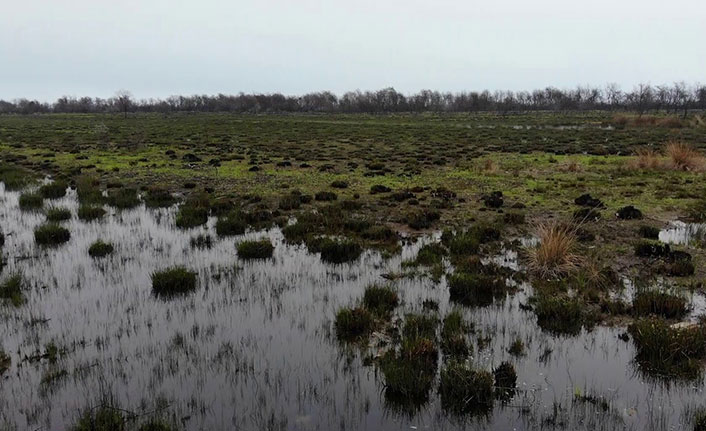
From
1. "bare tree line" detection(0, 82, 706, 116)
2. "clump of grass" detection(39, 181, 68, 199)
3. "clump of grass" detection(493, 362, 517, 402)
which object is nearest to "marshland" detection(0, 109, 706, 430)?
"clump of grass" detection(493, 362, 517, 402)

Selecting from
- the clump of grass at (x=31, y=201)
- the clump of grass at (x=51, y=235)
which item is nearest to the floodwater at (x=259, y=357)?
the clump of grass at (x=51, y=235)

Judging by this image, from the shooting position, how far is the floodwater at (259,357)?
5.21 meters

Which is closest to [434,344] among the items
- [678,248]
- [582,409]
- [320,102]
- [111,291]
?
[582,409]

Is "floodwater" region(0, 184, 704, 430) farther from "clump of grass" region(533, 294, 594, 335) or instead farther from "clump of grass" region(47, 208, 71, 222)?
"clump of grass" region(47, 208, 71, 222)

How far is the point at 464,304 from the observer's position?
8195 mm

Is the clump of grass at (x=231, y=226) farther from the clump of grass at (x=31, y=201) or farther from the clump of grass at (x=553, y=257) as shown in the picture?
the clump of grass at (x=553, y=257)

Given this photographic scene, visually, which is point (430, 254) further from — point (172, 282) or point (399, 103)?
point (399, 103)

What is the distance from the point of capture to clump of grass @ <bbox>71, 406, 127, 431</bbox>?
4.82m

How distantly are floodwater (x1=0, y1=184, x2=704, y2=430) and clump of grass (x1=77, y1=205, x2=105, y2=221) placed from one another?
14.2 ft

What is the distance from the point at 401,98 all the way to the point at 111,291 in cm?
15469

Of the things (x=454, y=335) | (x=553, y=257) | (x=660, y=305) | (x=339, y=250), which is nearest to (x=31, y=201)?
(x=339, y=250)

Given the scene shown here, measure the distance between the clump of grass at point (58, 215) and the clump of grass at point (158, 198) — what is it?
262 centimetres

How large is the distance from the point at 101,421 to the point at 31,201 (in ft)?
47.4

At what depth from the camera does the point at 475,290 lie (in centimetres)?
855
